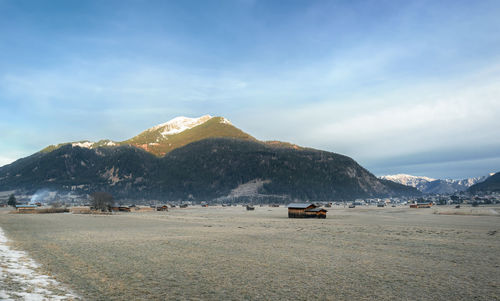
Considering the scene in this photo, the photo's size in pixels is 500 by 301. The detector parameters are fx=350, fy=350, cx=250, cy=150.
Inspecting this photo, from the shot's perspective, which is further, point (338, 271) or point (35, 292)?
point (338, 271)

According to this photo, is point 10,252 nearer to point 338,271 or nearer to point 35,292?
point 35,292

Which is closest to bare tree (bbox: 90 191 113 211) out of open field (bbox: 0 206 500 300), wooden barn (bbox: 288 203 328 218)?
wooden barn (bbox: 288 203 328 218)

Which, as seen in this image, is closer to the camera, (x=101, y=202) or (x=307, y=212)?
(x=307, y=212)

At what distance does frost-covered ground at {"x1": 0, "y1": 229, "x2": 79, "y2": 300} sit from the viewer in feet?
39.9

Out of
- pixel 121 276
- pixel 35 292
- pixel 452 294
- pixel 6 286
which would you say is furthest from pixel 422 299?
pixel 6 286

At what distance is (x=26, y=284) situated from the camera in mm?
13773

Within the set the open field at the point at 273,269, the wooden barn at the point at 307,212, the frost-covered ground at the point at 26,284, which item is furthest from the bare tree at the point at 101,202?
the frost-covered ground at the point at 26,284

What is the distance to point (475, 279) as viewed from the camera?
1614 centimetres

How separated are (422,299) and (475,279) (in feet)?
17.2

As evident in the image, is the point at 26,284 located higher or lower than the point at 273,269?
higher

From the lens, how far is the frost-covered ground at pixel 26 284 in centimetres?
1216

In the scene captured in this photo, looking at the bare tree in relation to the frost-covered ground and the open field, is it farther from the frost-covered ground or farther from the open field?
the frost-covered ground

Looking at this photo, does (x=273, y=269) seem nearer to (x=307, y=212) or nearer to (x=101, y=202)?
(x=307, y=212)

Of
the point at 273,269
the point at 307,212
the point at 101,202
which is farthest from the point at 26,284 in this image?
the point at 101,202
